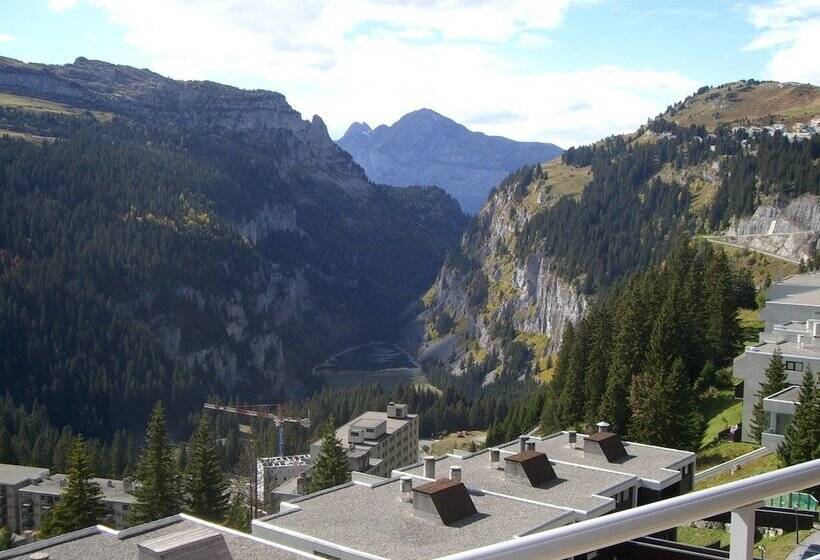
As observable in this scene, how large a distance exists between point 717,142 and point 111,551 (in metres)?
168

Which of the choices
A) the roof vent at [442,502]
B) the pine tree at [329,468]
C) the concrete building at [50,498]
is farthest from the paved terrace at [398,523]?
the concrete building at [50,498]

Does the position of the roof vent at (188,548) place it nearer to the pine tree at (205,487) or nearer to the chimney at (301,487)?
the pine tree at (205,487)

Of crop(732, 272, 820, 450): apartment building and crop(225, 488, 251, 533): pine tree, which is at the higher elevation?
crop(732, 272, 820, 450): apartment building

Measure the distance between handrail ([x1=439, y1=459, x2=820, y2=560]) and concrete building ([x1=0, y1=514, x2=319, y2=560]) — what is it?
18425 mm

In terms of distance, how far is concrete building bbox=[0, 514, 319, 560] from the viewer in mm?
20641

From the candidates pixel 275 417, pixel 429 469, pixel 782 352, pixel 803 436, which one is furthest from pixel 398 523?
pixel 275 417

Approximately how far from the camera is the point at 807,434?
110ft

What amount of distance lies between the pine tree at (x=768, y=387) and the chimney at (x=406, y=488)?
19.5 metres

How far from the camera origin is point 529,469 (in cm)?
3297

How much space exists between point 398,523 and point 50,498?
5159 cm

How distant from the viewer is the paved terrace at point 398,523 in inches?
1024

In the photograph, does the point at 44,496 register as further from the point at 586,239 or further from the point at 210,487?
the point at 586,239

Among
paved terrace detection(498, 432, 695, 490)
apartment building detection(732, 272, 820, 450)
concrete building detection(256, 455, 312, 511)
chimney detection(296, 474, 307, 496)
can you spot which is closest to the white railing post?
paved terrace detection(498, 432, 695, 490)

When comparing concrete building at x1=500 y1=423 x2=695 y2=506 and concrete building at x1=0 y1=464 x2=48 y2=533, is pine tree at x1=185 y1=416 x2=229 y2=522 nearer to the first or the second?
concrete building at x1=500 y1=423 x2=695 y2=506
